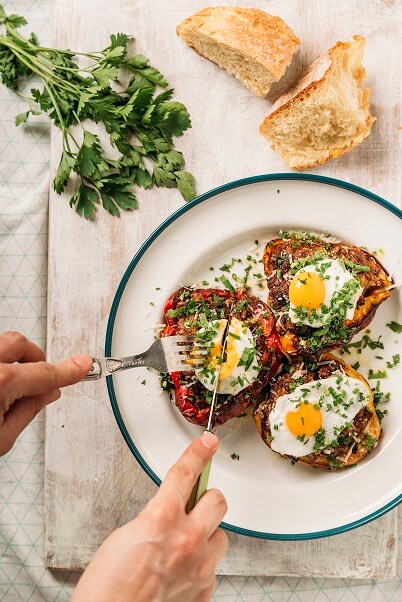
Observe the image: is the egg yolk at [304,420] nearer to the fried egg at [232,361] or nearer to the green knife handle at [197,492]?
the fried egg at [232,361]

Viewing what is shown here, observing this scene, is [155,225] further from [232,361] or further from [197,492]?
[197,492]

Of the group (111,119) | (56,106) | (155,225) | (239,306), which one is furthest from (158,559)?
(56,106)

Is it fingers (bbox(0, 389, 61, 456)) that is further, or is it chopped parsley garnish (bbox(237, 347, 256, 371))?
chopped parsley garnish (bbox(237, 347, 256, 371))

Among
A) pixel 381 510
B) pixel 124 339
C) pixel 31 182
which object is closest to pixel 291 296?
pixel 124 339

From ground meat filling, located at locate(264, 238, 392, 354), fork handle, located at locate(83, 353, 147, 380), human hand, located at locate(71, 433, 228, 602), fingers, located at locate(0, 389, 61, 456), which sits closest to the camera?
human hand, located at locate(71, 433, 228, 602)

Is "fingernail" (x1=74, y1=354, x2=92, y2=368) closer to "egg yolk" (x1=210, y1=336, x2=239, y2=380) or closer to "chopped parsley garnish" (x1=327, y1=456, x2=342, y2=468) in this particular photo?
"egg yolk" (x1=210, y1=336, x2=239, y2=380)

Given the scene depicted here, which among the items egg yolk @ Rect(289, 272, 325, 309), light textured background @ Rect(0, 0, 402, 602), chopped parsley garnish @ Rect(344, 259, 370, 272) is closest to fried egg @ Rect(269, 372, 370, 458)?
egg yolk @ Rect(289, 272, 325, 309)
